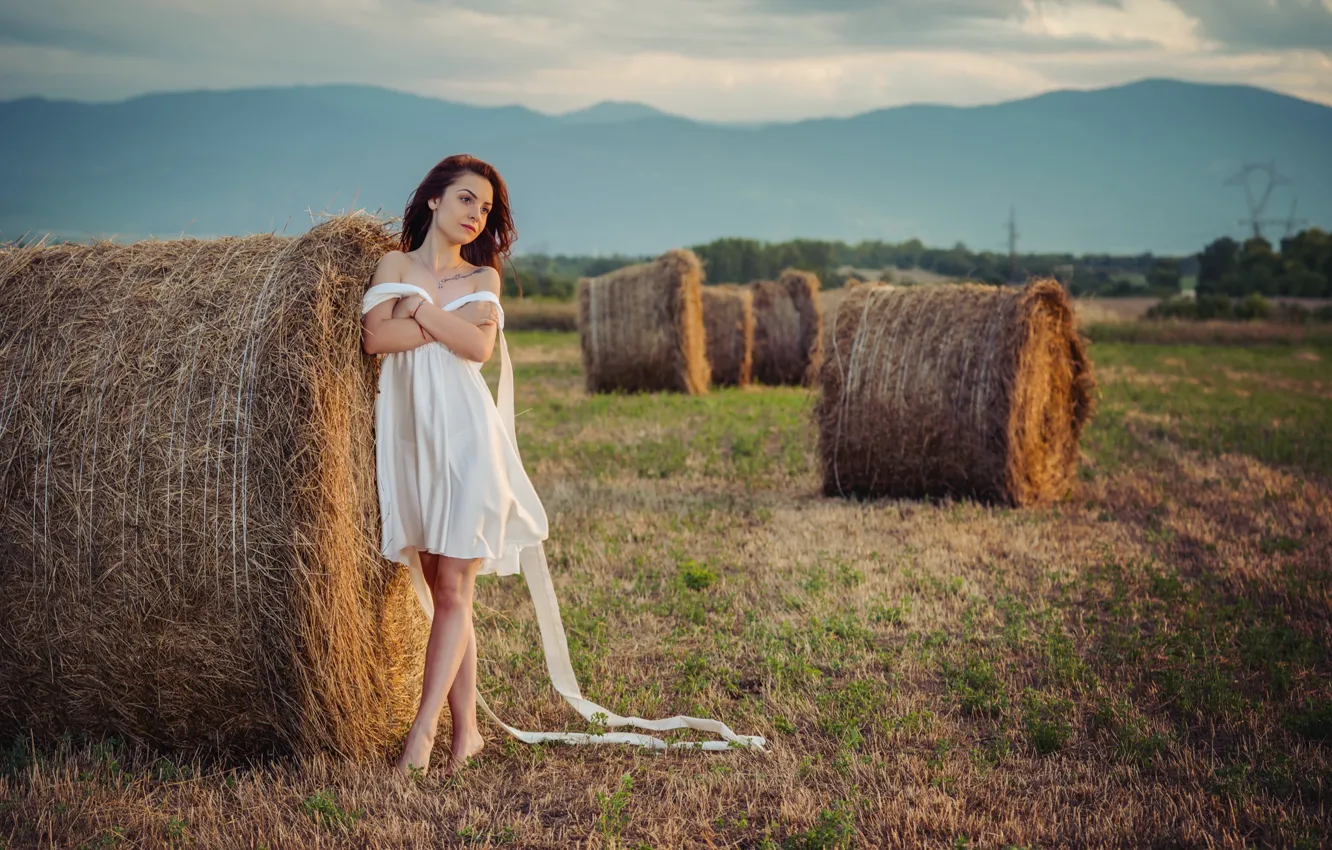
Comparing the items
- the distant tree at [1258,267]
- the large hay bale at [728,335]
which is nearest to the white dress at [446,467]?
the large hay bale at [728,335]

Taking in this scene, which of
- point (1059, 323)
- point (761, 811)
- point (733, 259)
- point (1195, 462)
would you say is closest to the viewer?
point (761, 811)

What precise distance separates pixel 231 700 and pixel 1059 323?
8.50 meters

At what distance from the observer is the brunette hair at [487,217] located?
4.73m

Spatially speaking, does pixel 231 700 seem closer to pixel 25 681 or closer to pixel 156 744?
pixel 156 744

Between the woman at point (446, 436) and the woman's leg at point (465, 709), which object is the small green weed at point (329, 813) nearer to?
the woman at point (446, 436)

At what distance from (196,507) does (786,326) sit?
18976mm

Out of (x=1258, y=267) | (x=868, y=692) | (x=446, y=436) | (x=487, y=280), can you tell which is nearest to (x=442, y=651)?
(x=446, y=436)

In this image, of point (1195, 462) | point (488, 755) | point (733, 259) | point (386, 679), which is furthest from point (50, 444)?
point (733, 259)

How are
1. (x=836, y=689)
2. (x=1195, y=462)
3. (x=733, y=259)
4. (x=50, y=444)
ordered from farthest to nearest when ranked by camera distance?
(x=733, y=259)
(x=1195, y=462)
(x=836, y=689)
(x=50, y=444)

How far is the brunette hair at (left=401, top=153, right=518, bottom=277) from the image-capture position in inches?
186

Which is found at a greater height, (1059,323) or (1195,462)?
(1059,323)

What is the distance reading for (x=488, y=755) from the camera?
492cm

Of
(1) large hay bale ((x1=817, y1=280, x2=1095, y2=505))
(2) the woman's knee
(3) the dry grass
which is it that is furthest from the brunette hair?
(3) the dry grass

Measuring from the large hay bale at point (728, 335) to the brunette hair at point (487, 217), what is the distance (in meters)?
16.7
